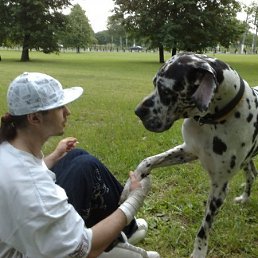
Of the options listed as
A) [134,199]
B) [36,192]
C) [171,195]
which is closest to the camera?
[36,192]

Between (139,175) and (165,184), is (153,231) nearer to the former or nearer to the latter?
(139,175)

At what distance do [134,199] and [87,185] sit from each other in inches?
16.1

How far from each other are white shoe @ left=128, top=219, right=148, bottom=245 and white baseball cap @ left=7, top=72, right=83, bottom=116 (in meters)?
1.73

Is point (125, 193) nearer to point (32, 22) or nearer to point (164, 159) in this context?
point (164, 159)

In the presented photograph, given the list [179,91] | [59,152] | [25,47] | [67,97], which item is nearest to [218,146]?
[179,91]

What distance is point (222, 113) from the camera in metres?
3.33

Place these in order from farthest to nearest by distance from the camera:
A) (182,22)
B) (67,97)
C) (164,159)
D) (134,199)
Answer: (182,22)
(164,159)
(134,199)
(67,97)

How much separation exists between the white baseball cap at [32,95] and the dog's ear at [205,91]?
1.03m

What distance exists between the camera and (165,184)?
5.16 metres

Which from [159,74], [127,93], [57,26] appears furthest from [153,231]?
[57,26]

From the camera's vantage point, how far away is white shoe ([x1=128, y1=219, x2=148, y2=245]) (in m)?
3.70

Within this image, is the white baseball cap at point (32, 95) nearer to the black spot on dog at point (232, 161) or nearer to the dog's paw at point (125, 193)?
the dog's paw at point (125, 193)

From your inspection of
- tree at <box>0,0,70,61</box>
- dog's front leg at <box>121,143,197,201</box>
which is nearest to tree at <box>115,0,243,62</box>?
tree at <box>0,0,70,61</box>

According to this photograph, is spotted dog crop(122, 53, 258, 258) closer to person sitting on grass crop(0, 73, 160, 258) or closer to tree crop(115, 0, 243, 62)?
person sitting on grass crop(0, 73, 160, 258)
